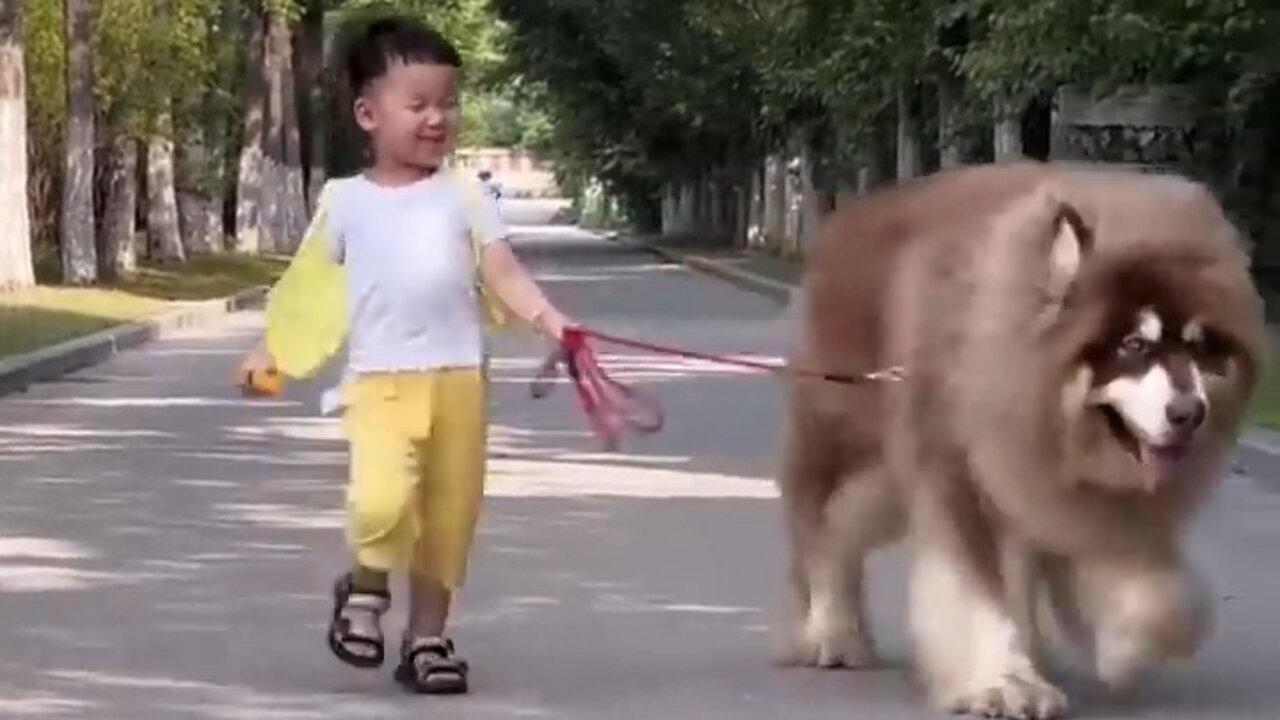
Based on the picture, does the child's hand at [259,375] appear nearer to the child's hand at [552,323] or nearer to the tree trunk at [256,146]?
the child's hand at [552,323]

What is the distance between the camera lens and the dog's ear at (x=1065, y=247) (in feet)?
25.1

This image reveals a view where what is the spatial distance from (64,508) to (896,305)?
692cm

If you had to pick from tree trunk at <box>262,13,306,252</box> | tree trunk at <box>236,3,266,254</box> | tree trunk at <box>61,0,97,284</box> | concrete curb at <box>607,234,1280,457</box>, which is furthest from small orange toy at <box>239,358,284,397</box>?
tree trunk at <box>262,13,306,252</box>

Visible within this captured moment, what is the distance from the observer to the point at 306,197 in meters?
65.6

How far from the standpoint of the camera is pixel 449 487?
8.49 meters

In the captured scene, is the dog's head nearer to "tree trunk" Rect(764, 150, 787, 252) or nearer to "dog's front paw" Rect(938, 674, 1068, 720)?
"dog's front paw" Rect(938, 674, 1068, 720)

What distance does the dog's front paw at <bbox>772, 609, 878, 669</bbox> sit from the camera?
916 centimetres

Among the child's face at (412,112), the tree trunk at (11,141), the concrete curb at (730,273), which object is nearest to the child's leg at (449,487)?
the child's face at (412,112)

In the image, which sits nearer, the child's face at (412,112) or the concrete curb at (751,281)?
the child's face at (412,112)

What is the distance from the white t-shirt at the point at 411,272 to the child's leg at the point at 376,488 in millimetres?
92

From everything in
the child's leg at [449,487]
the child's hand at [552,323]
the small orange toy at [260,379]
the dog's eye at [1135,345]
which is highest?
the dog's eye at [1135,345]

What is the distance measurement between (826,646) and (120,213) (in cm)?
3480

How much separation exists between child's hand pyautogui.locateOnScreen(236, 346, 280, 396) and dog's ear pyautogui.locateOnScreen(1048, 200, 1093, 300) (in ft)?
7.02

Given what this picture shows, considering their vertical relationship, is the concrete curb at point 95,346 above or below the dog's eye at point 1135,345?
below
